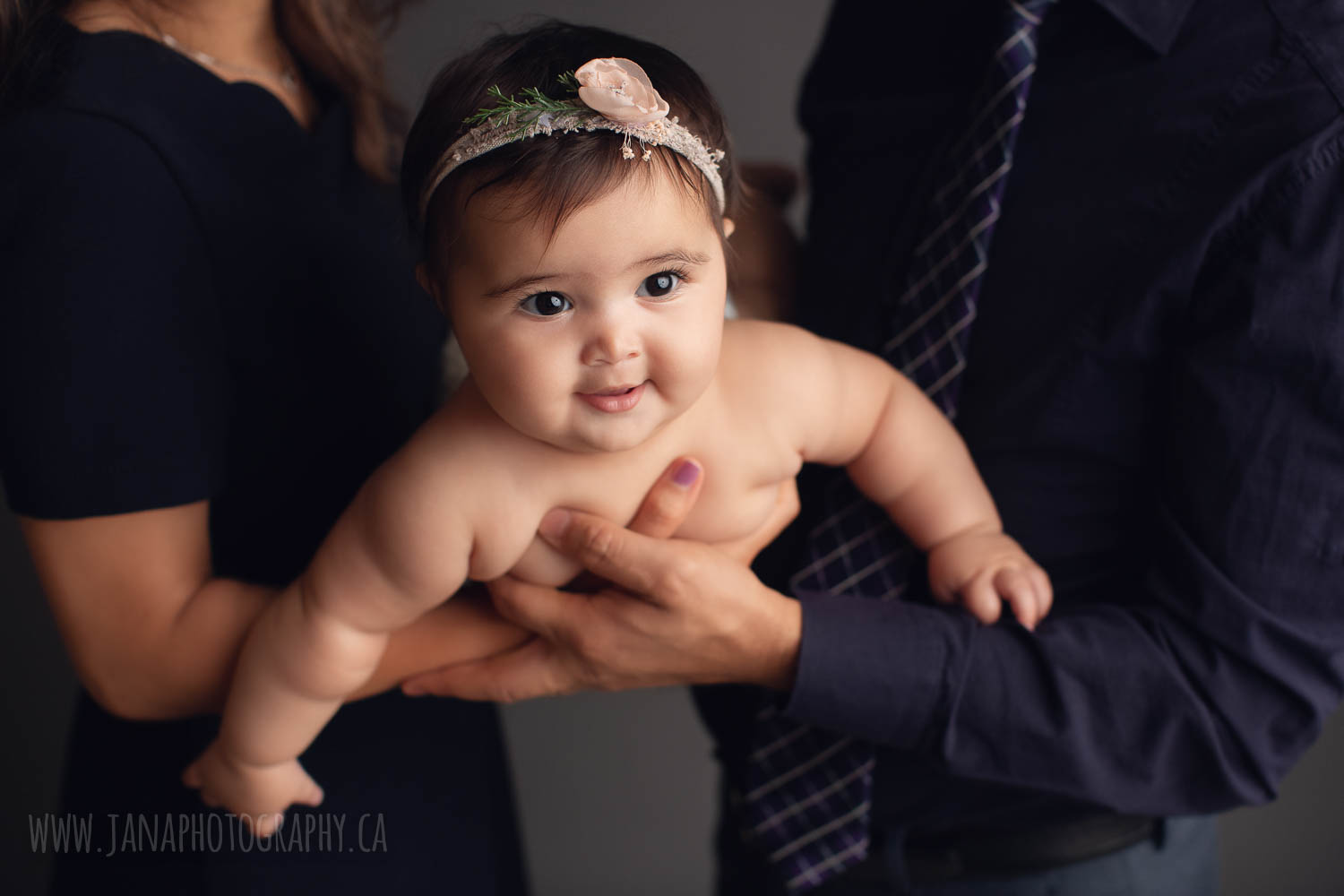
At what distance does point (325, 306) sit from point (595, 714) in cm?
168

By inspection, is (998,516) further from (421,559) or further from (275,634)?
(275,634)

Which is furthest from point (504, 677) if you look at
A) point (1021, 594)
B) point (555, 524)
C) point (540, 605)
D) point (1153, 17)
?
point (1153, 17)

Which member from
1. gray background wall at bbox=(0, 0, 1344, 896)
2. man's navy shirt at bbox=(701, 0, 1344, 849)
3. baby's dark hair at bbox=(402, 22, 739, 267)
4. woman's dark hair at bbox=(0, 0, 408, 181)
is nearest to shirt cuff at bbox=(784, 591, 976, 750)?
man's navy shirt at bbox=(701, 0, 1344, 849)

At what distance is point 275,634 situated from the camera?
3.05 ft

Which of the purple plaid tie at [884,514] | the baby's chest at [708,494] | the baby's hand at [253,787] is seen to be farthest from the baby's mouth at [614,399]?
the baby's hand at [253,787]

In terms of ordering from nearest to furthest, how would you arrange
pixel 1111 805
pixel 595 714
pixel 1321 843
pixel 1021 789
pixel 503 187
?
pixel 503 187
pixel 1111 805
pixel 1021 789
pixel 1321 843
pixel 595 714

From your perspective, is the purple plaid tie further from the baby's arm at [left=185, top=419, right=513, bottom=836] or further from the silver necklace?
the silver necklace

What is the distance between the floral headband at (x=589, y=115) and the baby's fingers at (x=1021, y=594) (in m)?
0.58

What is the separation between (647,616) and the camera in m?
0.98

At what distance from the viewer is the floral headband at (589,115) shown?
0.74m

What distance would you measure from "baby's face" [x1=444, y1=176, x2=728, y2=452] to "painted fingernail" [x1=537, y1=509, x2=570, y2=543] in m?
0.11

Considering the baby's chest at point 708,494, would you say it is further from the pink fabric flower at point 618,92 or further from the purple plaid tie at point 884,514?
the pink fabric flower at point 618,92

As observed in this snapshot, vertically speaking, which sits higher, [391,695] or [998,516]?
[998,516]

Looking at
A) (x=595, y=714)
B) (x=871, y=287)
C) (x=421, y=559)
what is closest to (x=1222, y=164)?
(x=871, y=287)
